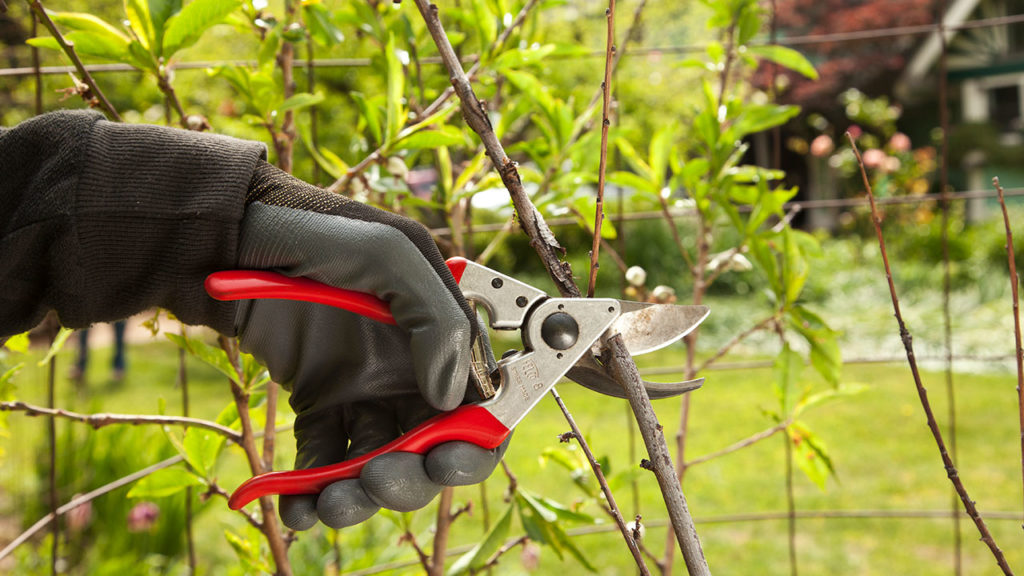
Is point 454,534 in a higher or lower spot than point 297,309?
lower

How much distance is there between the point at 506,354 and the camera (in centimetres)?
101

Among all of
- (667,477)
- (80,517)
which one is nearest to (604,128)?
(667,477)

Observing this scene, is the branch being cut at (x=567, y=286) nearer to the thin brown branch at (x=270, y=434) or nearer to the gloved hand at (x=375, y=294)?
the gloved hand at (x=375, y=294)

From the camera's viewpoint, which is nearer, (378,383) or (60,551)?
(378,383)

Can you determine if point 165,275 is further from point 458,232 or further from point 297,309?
point 458,232

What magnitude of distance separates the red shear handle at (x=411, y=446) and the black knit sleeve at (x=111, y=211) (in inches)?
8.6

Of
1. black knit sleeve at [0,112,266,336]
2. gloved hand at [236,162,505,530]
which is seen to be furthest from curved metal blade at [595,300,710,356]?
black knit sleeve at [0,112,266,336]

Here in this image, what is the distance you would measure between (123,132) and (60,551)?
6.72 feet

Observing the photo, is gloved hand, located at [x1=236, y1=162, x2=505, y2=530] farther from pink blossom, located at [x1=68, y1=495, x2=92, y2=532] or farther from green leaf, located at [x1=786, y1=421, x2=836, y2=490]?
pink blossom, located at [x1=68, y1=495, x2=92, y2=532]

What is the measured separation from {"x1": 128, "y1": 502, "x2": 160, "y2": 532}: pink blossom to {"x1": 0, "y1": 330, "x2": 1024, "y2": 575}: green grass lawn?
0.08m

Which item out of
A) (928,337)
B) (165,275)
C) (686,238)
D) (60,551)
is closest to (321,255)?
(165,275)

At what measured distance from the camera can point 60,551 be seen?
2426 mm

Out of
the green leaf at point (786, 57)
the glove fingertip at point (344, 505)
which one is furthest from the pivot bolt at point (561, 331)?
the green leaf at point (786, 57)

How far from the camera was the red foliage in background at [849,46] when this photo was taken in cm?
1172
